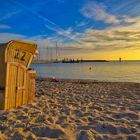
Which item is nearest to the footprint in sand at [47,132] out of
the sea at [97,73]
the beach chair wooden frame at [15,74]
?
the beach chair wooden frame at [15,74]

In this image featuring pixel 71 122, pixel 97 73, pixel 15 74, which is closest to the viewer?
pixel 71 122

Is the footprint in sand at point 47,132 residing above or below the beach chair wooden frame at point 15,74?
below

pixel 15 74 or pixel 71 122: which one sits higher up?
pixel 15 74

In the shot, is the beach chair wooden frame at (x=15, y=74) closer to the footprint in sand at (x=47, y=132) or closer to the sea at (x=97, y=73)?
the footprint in sand at (x=47, y=132)

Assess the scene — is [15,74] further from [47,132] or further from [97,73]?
[97,73]

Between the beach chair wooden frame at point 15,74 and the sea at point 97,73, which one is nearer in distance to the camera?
the beach chair wooden frame at point 15,74

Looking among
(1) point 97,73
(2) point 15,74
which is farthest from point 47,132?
(1) point 97,73

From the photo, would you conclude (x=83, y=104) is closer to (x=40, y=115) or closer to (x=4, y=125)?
(x=40, y=115)

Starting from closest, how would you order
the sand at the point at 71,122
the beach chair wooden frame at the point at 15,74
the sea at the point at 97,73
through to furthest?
the sand at the point at 71,122, the beach chair wooden frame at the point at 15,74, the sea at the point at 97,73

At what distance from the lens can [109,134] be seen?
5.77 metres

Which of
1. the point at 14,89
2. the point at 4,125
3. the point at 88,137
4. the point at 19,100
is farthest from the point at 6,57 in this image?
the point at 88,137

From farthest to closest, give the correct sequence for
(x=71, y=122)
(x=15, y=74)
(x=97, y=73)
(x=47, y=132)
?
1. (x=97, y=73)
2. (x=15, y=74)
3. (x=71, y=122)
4. (x=47, y=132)

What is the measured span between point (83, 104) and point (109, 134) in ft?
11.5

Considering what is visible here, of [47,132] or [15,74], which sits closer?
[47,132]
